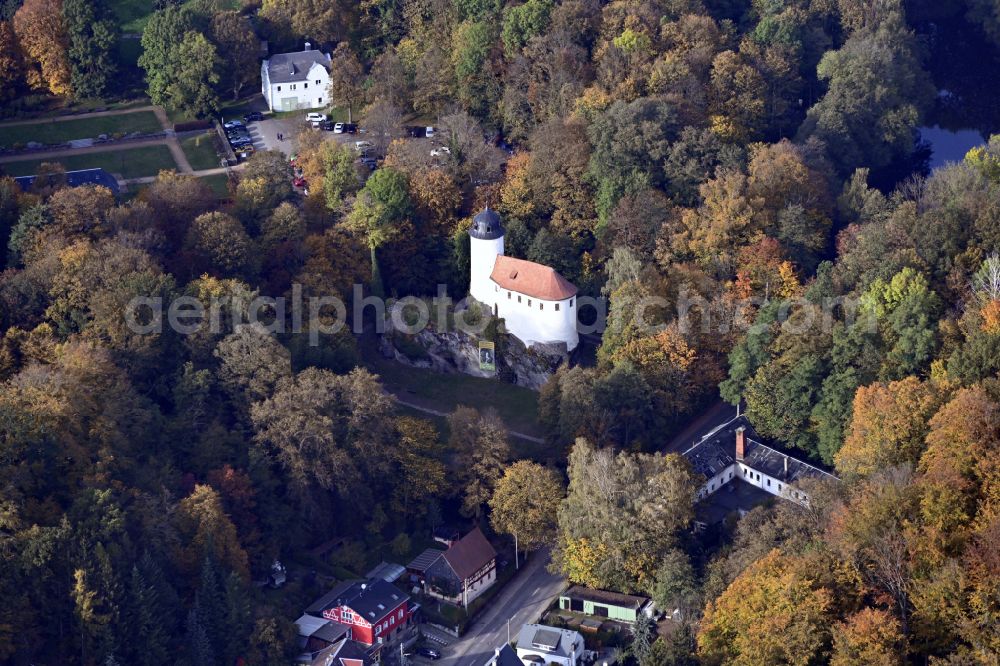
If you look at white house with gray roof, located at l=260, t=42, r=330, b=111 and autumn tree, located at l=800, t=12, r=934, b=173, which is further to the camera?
white house with gray roof, located at l=260, t=42, r=330, b=111

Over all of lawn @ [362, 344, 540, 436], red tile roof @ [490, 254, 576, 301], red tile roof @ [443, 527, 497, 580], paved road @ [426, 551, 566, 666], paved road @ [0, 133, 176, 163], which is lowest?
paved road @ [426, 551, 566, 666]

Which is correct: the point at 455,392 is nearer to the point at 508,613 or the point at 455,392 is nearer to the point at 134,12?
the point at 508,613

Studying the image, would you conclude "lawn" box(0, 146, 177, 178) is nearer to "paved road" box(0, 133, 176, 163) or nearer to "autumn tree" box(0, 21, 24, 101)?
"paved road" box(0, 133, 176, 163)

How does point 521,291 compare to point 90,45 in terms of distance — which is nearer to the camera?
point 521,291

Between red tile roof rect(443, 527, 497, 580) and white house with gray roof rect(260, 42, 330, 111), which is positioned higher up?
white house with gray roof rect(260, 42, 330, 111)

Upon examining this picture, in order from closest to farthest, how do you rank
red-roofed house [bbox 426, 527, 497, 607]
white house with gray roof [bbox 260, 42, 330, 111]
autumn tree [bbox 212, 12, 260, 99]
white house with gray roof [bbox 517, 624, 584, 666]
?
white house with gray roof [bbox 517, 624, 584, 666] < red-roofed house [bbox 426, 527, 497, 607] < autumn tree [bbox 212, 12, 260, 99] < white house with gray roof [bbox 260, 42, 330, 111]

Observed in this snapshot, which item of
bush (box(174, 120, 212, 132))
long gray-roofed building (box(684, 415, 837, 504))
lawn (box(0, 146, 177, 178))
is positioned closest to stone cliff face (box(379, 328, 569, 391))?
long gray-roofed building (box(684, 415, 837, 504))

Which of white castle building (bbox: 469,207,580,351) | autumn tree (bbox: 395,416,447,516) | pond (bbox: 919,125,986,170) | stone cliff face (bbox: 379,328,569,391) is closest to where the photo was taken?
autumn tree (bbox: 395,416,447,516)

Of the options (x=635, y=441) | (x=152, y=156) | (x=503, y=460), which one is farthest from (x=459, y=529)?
(x=152, y=156)

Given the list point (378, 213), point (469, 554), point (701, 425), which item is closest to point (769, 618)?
point (469, 554)
